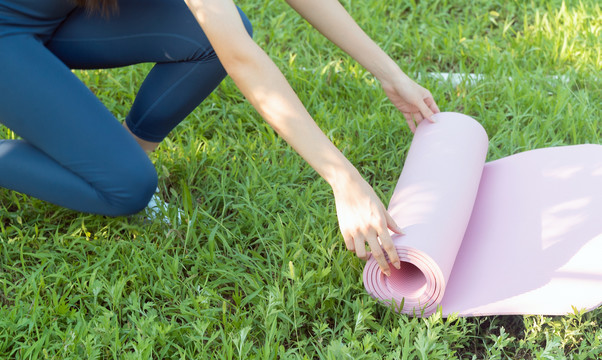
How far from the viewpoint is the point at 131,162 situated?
86.0 inches

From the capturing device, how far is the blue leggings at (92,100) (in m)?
2.09

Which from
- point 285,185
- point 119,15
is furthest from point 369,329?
point 119,15

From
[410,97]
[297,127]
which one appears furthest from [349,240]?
[410,97]

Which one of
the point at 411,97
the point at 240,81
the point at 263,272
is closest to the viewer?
the point at 240,81

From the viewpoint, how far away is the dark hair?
2.15 meters

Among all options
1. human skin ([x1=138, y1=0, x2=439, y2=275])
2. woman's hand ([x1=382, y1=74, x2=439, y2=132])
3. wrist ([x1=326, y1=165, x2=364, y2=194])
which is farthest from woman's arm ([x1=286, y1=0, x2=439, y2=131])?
wrist ([x1=326, y1=165, x2=364, y2=194])

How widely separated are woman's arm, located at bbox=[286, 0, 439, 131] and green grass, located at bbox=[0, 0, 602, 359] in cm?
38

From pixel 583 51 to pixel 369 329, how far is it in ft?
6.46

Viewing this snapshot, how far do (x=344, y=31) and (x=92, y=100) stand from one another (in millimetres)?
→ 834

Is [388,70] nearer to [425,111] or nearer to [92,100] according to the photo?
[425,111]

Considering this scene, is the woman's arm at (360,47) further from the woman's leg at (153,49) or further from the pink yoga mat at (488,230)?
the woman's leg at (153,49)

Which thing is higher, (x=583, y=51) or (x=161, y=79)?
(x=161, y=79)

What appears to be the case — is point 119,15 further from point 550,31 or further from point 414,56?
point 550,31

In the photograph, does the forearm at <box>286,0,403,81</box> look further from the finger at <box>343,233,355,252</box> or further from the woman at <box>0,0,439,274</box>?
the finger at <box>343,233,355,252</box>
